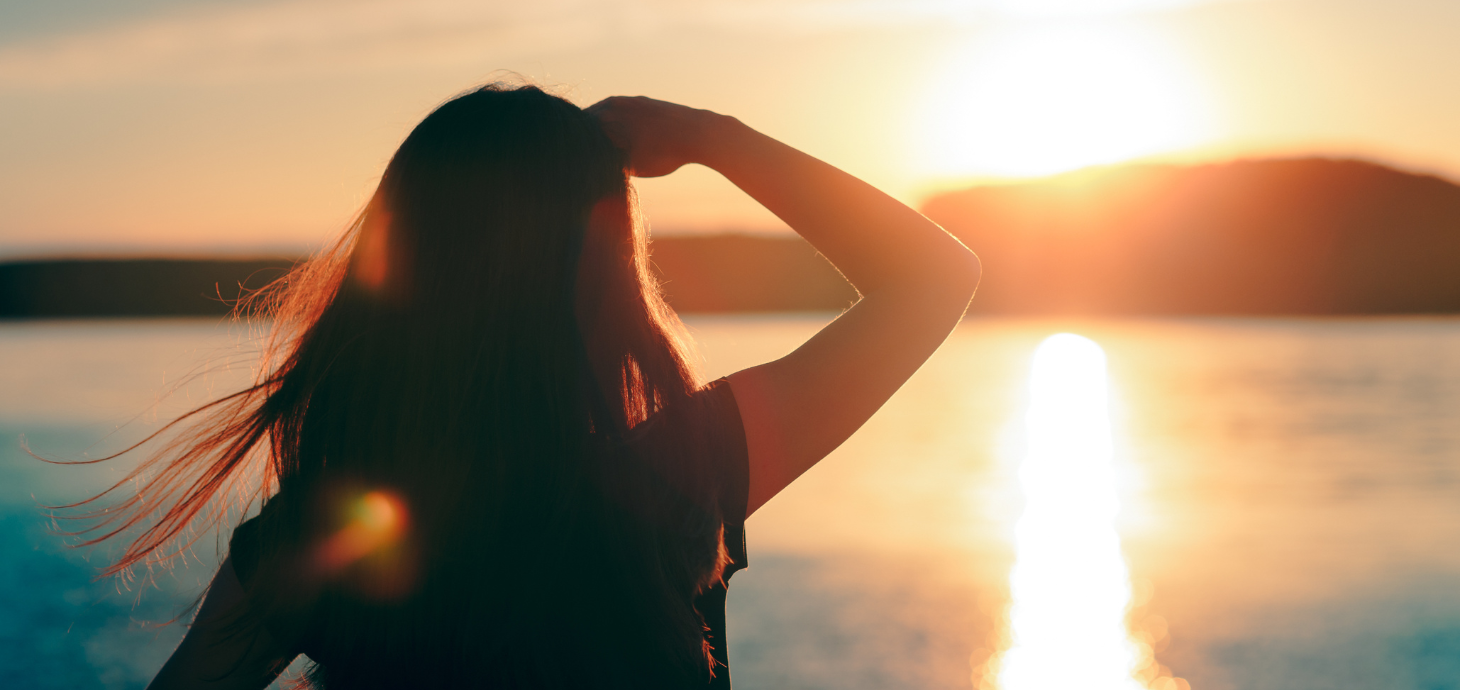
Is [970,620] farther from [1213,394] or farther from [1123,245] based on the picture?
[1123,245]

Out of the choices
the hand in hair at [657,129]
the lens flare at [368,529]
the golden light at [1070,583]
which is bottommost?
the golden light at [1070,583]

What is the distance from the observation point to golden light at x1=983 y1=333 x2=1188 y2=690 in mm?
10336

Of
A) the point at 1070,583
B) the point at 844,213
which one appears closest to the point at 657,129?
the point at 844,213

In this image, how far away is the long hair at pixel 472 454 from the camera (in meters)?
1.03

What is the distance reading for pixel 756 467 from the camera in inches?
45.9

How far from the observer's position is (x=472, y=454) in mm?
1033

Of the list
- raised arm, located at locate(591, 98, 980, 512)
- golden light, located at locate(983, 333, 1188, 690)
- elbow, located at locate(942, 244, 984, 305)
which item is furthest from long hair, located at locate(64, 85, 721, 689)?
golden light, located at locate(983, 333, 1188, 690)

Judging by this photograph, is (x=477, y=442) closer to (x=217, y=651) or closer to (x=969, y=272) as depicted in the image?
(x=217, y=651)

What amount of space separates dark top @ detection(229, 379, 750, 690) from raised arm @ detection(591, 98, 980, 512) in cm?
4

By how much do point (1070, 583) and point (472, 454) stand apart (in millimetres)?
14569

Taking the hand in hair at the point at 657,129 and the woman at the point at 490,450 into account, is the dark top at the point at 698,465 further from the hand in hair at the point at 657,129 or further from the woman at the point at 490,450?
the hand in hair at the point at 657,129

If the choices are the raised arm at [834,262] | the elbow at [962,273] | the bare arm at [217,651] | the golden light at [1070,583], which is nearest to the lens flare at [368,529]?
the bare arm at [217,651]

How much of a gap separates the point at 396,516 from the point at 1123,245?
116 metres

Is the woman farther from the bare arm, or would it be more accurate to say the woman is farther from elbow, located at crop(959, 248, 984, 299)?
elbow, located at crop(959, 248, 984, 299)
